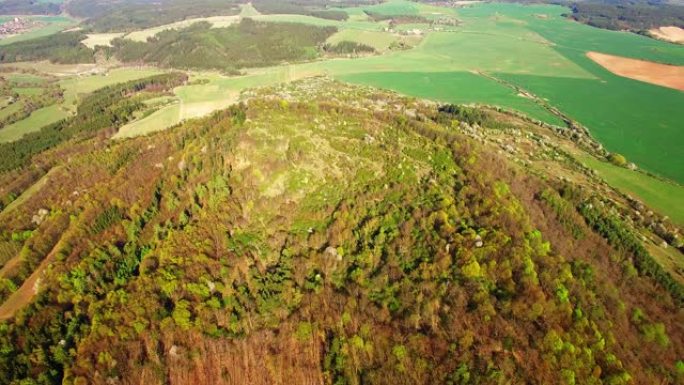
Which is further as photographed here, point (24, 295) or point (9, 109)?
point (9, 109)

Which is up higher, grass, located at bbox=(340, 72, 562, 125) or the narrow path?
grass, located at bbox=(340, 72, 562, 125)

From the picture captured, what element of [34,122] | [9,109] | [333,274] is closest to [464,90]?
[333,274]

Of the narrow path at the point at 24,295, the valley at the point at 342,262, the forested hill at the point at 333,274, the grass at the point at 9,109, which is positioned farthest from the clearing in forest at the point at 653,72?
the grass at the point at 9,109

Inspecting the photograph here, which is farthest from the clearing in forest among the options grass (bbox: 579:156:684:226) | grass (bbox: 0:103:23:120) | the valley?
grass (bbox: 0:103:23:120)

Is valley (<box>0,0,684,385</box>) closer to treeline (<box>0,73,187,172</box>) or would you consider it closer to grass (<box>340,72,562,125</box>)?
treeline (<box>0,73,187,172</box>)

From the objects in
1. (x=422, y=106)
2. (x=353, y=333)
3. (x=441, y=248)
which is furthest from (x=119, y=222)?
(x=422, y=106)

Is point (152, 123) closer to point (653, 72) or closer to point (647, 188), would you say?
point (647, 188)
